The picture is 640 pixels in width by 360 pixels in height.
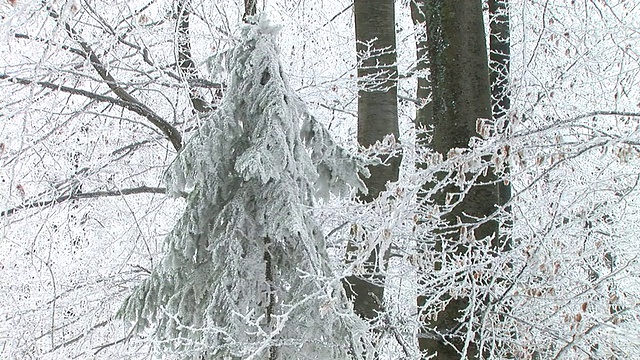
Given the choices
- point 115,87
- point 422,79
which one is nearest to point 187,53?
point 115,87

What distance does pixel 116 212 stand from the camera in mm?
6809

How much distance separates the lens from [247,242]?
141 inches

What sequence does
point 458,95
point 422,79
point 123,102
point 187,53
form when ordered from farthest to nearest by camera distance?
point 422,79, point 187,53, point 123,102, point 458,95

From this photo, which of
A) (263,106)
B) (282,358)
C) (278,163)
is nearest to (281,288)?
(282,358)

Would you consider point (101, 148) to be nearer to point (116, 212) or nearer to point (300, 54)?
point (116, 212)

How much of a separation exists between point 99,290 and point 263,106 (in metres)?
2.84

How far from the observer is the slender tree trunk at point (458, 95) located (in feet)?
11.6

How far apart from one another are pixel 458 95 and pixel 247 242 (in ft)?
4.64

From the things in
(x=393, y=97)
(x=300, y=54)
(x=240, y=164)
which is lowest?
(x=240, y=164)

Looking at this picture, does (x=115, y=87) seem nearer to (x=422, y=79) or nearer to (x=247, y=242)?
(x=247, y=242)

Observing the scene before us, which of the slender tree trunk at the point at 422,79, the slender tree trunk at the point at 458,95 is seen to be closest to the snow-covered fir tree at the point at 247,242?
the slender tree trunk at the point at 458,95

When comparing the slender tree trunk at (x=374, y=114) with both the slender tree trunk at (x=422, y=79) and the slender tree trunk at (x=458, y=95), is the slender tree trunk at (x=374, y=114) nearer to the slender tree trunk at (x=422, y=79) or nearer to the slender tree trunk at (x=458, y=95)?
the slender tree trunk at (x=458, y=95)

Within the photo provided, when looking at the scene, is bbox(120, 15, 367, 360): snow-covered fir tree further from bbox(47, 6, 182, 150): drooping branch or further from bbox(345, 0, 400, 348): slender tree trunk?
bbox(47, 6, 182, 150): drooping branch

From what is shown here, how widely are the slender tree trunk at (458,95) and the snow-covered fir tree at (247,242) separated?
0.55m
